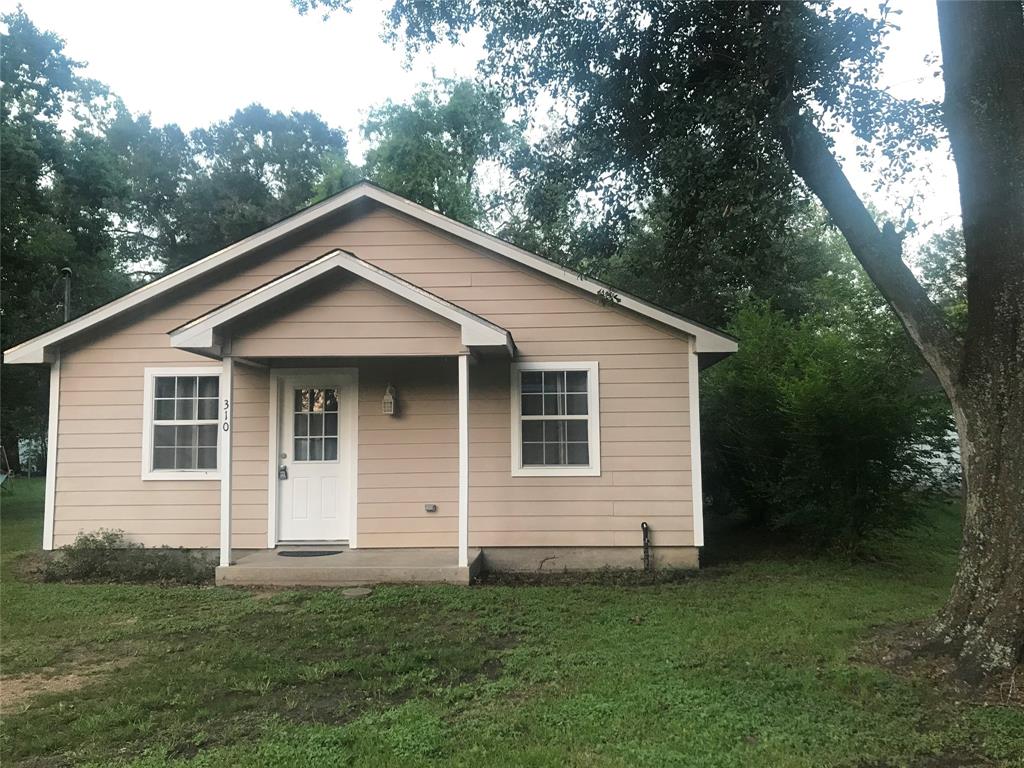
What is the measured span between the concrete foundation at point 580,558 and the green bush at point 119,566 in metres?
3.33

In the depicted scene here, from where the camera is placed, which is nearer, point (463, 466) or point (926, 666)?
point (926, 666)

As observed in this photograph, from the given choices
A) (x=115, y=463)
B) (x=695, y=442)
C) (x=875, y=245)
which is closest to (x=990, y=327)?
(x=875, y=245)

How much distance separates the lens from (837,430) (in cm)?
832

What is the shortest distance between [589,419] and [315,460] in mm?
3445

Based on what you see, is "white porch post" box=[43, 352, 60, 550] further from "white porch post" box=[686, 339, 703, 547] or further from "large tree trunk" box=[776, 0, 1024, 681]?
"large tree trunk" box=[776, 0, 1024, 681]

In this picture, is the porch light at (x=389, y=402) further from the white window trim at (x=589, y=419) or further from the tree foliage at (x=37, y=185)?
the tree foliage at (x=37, y=185)

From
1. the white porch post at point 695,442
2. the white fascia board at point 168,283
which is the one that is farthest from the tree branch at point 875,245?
the white fascia board at point 168,283

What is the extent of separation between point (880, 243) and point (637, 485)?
409cm

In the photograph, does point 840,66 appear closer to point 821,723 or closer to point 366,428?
point 821,723

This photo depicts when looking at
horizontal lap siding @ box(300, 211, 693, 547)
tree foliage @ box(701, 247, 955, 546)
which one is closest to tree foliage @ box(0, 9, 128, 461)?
horizontal lap siding @ box(300, 211, 693, 547)

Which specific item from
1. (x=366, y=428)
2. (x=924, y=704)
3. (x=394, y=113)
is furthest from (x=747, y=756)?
(x=394, y=113)

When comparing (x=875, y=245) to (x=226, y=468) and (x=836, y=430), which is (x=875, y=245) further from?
(x=226, y=468)

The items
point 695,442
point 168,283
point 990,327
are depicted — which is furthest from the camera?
point 168,283

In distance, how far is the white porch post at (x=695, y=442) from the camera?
26.7 ft
